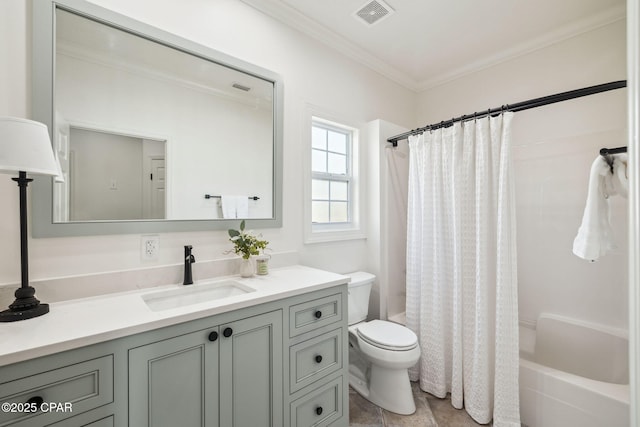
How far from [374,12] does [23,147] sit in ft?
6.93

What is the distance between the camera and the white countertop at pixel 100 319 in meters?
0.81

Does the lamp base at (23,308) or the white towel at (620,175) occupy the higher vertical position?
the white towel at (620,175)

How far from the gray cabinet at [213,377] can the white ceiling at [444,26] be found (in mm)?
1985

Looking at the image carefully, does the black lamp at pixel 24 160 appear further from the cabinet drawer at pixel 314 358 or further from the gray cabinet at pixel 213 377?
the cabinet drawer at pixel 314 358

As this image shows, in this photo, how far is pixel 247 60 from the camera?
5.90 ft

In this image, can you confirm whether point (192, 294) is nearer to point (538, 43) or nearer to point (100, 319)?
point (100, 319)

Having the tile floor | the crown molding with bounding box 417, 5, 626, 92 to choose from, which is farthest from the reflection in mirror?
the crown molding with bounding box 417, 5, 626, 92

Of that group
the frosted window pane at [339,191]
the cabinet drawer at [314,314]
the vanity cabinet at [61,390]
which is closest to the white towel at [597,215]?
the cabinet drawer at [314,314]

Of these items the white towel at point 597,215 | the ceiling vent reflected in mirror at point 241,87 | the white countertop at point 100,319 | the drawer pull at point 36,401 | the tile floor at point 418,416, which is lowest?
the tile floor at point 418,416

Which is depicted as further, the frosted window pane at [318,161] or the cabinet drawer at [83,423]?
the frosted window pane at [318,161]

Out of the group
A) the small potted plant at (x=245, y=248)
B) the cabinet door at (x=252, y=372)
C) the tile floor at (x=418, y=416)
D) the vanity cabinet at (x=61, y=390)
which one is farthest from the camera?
the tile floor at (x=418, y=416)

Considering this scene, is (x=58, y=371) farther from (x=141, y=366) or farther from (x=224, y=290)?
(x=224, y=290)

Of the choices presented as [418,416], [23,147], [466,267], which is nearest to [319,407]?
[418,416]

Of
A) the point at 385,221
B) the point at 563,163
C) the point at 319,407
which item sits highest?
the point at 563,163
